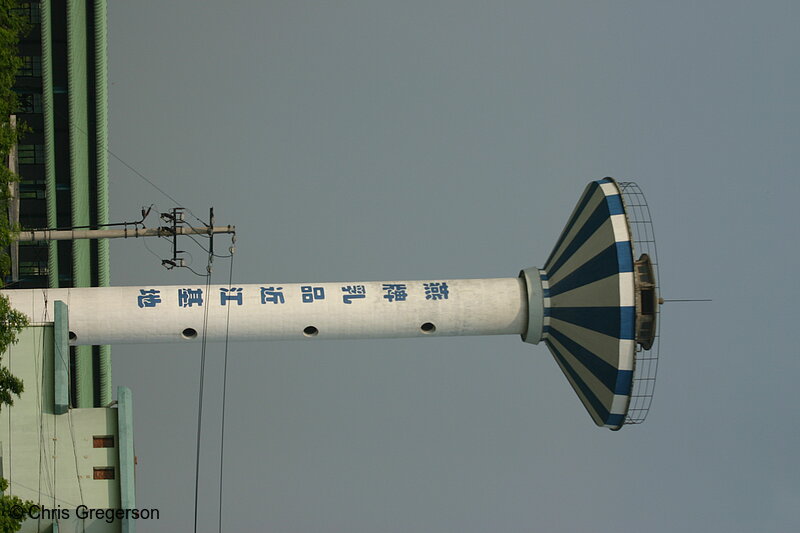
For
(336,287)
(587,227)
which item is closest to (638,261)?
(587,227)

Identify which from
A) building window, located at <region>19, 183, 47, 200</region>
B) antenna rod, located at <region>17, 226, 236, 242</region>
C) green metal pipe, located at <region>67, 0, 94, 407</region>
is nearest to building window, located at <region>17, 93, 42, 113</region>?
green metal pipe, located at <region>67, 0, 94, 407</region>

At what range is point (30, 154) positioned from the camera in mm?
49562

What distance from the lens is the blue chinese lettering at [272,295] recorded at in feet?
127

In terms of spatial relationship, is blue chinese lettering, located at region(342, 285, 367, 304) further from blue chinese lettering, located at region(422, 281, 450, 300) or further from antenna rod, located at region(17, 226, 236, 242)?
antenna rod, located at region(17, 226, 236, 242)

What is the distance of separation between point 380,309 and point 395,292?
850 mm

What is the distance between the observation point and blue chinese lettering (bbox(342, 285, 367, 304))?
38.7 metres

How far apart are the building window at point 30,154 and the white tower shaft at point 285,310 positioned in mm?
13274

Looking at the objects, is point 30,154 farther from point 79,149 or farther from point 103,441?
point 103,441

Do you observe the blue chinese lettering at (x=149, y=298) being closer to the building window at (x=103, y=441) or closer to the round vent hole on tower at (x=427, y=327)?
the building window at (x=103, y=441)

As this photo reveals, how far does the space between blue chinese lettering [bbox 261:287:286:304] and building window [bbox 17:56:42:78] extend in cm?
1809

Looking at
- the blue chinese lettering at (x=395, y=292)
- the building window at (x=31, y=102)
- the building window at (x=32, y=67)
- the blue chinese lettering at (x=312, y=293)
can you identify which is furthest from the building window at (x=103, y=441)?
the building window at (x=32, y=67)

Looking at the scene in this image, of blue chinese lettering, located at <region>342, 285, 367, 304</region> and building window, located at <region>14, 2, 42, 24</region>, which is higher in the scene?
building window, located at <region>14, 2, 42, 24</region>

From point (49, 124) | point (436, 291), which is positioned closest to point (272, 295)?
point (436, 291)

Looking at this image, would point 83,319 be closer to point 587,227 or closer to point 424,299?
point 424,299
